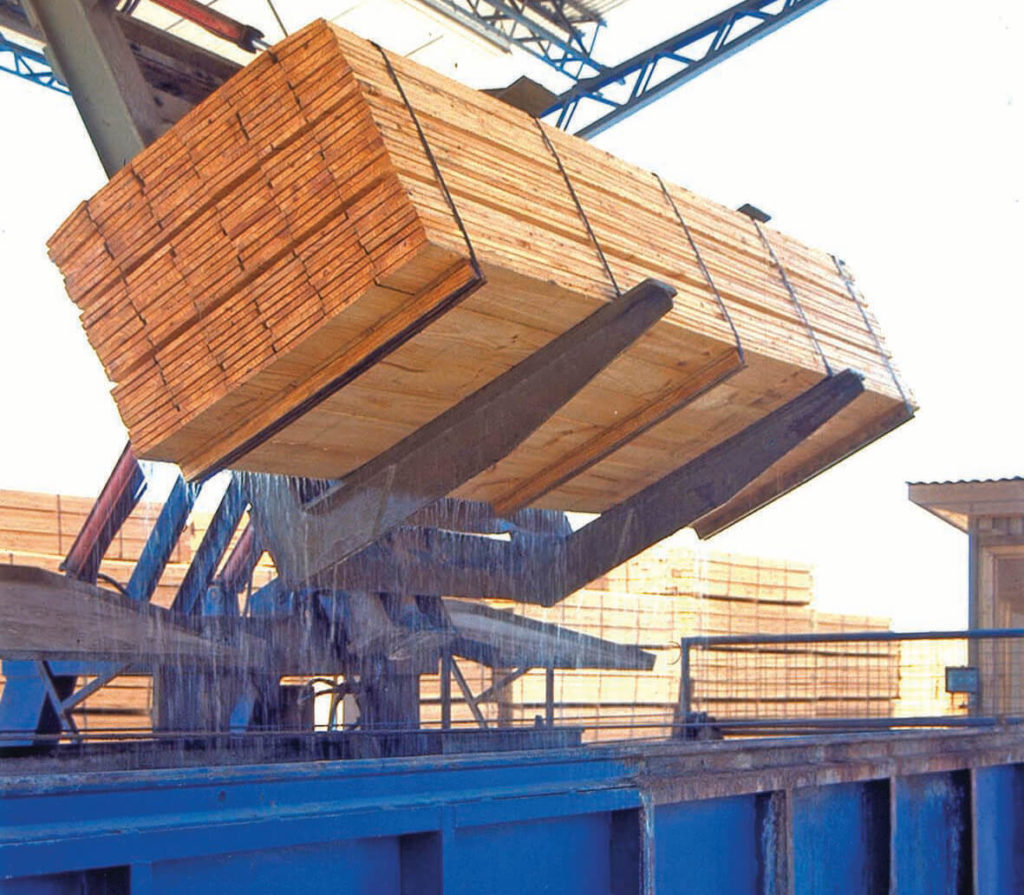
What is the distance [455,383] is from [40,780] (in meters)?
3.29

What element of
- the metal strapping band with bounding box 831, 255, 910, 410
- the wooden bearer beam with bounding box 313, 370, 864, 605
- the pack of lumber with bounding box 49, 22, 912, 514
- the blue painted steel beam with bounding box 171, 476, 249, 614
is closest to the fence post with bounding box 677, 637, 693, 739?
the wooden bearer beam with bounding box 313, 370, 864, 605

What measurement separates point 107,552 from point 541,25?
7577mm

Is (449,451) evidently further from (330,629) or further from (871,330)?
(871,330)

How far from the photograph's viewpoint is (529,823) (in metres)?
2.62

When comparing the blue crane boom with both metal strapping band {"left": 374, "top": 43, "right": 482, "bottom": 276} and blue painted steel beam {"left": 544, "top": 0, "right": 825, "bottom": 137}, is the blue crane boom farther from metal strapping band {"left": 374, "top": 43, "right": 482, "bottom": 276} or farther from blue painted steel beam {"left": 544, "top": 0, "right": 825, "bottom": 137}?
metal strapping band {"left": 374, "top": 43, "right": 482, "bottom": 276}

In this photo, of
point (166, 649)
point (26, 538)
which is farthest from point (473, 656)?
point (26, 538)

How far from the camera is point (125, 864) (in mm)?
1907

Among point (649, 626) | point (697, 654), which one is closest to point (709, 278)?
point (649, 626)

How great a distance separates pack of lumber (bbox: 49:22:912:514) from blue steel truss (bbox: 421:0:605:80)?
7540 millimetres

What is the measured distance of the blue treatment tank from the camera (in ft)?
6.49

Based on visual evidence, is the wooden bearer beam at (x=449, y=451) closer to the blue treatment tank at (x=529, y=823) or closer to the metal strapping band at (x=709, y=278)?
the metal strapping band at (x=709, y=278)

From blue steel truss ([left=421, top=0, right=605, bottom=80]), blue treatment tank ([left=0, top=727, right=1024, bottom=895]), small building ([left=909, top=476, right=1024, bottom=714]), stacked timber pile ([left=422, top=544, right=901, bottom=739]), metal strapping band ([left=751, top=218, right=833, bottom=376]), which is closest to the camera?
blue treatment tank ([left=0, top=727, right=1024, bottom=895])

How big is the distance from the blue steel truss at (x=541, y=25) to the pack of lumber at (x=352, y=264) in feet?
24.7

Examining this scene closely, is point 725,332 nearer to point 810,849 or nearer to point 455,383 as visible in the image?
point 455,383
